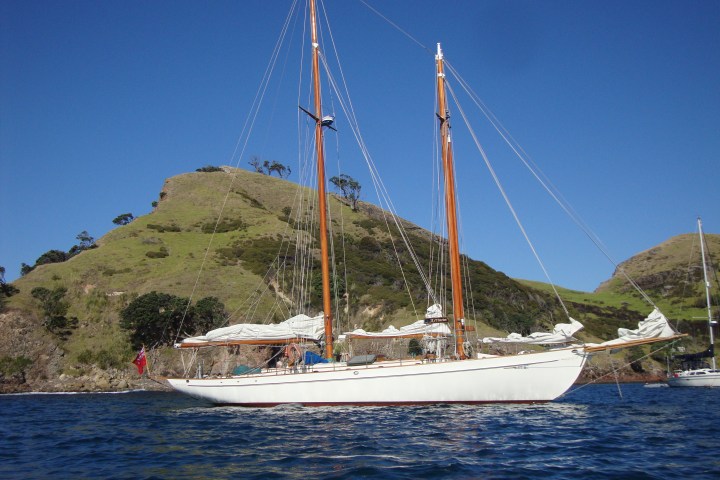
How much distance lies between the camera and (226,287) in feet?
260

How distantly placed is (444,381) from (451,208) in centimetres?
1040

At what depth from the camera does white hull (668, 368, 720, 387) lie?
5127 centimetres

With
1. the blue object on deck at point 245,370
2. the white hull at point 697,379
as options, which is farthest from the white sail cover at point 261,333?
the white hull at point 697,379

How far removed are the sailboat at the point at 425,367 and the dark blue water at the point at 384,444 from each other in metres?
A: 1.10

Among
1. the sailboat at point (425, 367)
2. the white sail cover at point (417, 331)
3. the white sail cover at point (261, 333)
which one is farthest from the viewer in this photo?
the white sail cover at point (261, 333)

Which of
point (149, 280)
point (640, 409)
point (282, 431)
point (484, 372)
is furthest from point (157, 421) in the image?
point (149, 280)

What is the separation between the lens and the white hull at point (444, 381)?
26.7 m

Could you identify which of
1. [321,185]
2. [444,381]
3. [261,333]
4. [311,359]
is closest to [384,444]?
[444,381]

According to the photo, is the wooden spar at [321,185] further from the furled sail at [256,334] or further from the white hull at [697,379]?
the white hull at [697,379]

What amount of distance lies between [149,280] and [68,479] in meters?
72.2

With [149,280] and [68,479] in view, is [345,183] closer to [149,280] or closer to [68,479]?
[149,280]

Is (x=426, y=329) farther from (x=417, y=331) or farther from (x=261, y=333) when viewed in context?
(x=261, y=333)

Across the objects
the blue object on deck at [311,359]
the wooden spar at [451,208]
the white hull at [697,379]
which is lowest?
the white hull at [697,379]

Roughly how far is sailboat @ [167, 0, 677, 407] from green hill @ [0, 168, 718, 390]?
1218cm
